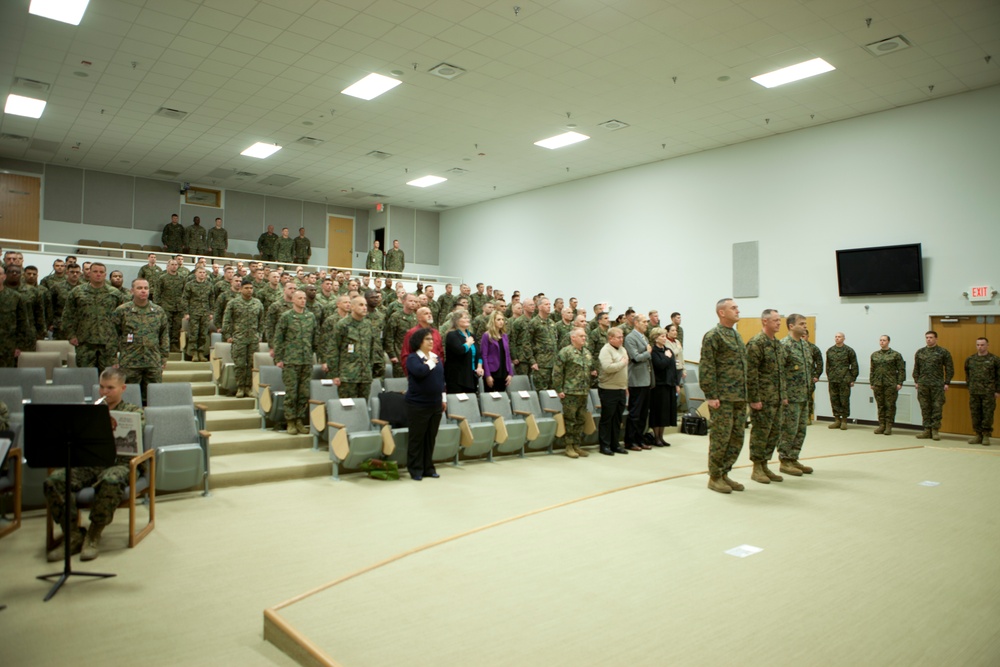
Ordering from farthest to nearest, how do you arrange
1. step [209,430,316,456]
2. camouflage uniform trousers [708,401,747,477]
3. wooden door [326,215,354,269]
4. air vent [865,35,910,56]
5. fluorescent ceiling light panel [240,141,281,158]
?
wooden door [326,215,354,269], fluorescent ceiling light panel [240,141,281,158], air vent [865,35,910,56], step [209,430,316,456], camouflage uniform trousers [708,401,747,477]

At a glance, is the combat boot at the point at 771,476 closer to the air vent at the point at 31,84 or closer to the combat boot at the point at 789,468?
the combat boot at the point at 789,468

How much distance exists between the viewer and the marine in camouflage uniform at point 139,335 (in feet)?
19.6

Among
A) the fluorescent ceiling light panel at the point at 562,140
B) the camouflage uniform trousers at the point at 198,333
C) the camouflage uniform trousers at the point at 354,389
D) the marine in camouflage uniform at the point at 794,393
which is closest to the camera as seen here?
the marine in camouflage uniform at the point at 794,393

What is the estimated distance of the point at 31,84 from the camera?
401 inches

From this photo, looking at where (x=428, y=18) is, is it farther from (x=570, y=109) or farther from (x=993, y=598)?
(x=993, y=598)

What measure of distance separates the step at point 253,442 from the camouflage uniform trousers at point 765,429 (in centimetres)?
440

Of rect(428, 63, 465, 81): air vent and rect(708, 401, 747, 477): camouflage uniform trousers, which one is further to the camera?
rect(428, 63, 465, 81): air vent

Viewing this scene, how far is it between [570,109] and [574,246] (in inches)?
197

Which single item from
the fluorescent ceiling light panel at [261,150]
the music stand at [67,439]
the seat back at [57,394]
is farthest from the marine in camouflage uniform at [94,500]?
the fluorescent ceiling light panel at [261,150]

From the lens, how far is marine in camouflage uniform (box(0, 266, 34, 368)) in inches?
264

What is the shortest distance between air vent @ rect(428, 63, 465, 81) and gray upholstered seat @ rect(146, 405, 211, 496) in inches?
255

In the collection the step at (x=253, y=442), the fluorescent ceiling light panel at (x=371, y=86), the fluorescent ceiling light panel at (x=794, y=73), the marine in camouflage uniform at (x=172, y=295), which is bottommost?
the step at (x=253, y=442)

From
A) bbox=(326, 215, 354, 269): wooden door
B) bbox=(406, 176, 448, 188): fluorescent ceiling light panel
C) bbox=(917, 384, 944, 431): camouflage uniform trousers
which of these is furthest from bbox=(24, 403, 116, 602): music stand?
bbox=(326, 215, 354, 269): wooden door

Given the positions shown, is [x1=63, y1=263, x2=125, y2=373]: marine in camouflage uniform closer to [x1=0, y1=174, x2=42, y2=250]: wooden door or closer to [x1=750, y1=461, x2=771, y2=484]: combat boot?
[x1=750, y1=461, x2=771, y2=484]: combat boot
